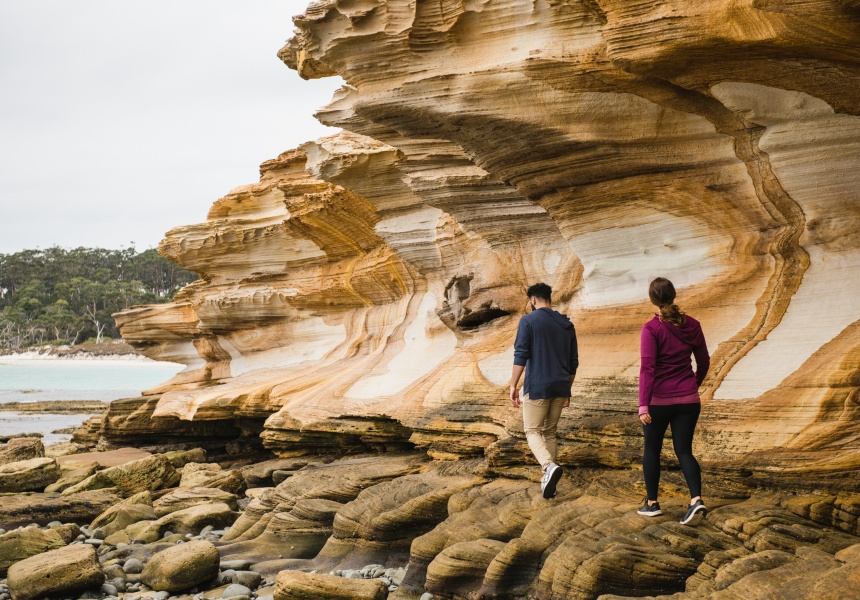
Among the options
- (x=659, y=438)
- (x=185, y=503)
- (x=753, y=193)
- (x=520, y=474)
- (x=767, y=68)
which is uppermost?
(x=767, y=68)

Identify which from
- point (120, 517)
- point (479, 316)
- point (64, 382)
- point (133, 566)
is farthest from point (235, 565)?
point (64, 382)

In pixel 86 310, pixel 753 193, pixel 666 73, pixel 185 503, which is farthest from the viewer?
pixel 86 310

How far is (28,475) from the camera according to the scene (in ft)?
39.9

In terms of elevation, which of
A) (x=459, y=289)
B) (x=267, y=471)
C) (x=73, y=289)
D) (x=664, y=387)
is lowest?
(x=267, y=471)

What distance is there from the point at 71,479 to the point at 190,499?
3.15 m

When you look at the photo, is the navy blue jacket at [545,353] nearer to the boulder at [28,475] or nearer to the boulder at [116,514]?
the boulder at [116,514]

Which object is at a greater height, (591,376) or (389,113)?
(389,113)

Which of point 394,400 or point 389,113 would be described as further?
point 394,400

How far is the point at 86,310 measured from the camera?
7669 centimetres

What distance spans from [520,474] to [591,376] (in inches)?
41.7

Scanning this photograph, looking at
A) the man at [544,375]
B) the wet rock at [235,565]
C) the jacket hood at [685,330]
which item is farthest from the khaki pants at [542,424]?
the wet rock at [235,565]

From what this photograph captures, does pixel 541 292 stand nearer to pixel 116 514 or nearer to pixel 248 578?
pixel 248 578

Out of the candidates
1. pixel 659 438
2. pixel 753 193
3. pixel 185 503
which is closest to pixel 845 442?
pixel 659 438

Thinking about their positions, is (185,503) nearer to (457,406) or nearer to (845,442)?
(457,406)
